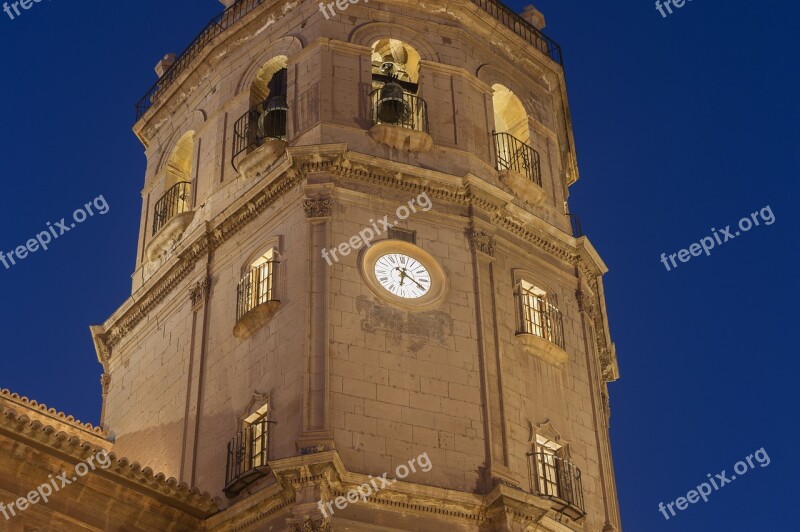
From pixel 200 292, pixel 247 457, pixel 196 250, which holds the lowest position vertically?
pixel 247 457

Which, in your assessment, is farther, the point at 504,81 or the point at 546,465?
the point at 504,81

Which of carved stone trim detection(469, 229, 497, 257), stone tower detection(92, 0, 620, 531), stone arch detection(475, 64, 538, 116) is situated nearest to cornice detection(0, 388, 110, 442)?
stone tower detection(92, 0, 620, 531)

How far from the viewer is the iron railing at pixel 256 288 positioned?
38.1 m

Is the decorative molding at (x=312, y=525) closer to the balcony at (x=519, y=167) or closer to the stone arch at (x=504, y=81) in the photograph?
the balcony at (x=519, y=167)

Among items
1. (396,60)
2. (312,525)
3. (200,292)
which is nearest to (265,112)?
Answer: (396,60)

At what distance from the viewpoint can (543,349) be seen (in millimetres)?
39000

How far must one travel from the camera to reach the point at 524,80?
4584 cm

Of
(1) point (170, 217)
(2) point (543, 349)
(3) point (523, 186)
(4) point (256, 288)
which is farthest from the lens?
(1) point (170, 217)

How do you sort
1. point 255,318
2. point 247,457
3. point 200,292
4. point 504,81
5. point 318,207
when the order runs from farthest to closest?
point 504,81 < point 200,292 < point 318,207 < point 255,318 < point 247,457

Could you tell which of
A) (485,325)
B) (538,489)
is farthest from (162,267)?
(538,489)

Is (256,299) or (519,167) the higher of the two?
(519,167)

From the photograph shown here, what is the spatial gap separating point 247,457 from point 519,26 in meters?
18.1

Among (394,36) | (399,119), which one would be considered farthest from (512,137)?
(394,36)

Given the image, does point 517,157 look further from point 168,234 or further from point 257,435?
point 257,435
